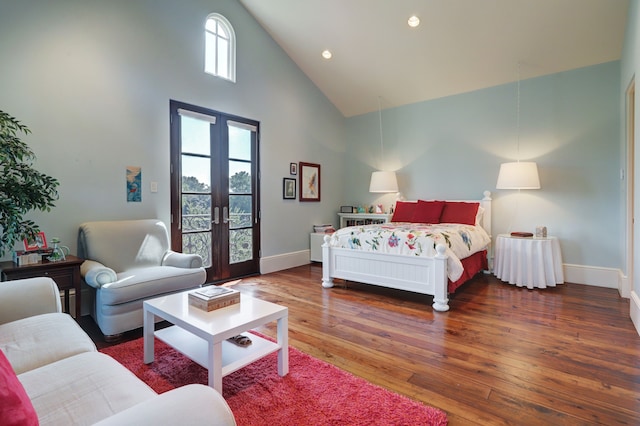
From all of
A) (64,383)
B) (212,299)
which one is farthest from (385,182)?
(64,383)

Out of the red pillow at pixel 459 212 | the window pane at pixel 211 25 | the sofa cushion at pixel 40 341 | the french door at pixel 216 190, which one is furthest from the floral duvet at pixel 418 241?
the window pane at pixel 211 25

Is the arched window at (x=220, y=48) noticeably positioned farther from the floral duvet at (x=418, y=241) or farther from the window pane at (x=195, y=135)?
the floral duvet at (x=418, y=241)

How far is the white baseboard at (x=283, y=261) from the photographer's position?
4820 millimetres

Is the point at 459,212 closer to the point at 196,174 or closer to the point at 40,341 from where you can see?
the point at 196,174

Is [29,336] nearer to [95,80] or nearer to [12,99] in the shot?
[12,99]

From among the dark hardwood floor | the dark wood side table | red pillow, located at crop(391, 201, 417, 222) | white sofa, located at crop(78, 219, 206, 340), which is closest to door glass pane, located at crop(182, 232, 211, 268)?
white sofa, located at crop(78, 219, 206, 340)

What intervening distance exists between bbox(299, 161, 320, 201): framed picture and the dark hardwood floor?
2.01m

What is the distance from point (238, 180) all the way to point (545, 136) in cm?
415

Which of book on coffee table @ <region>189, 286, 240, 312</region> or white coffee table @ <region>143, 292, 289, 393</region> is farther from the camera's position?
book on coffee table @ <region>189, 286, 240, 312</region>

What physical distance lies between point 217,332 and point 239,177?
10.2 ft

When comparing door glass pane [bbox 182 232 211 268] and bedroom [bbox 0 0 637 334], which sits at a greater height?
bedroom [bbox 0 0 637 334]

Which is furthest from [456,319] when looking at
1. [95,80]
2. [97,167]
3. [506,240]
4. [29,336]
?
[95,80]

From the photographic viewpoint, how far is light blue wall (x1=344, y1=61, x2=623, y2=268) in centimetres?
394

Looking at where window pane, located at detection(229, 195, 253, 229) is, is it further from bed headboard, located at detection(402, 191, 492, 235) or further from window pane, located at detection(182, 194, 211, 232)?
bed headboard, located at detection(402, 191, 492, 235)
